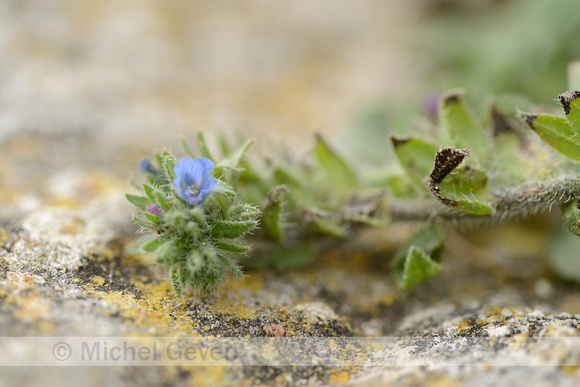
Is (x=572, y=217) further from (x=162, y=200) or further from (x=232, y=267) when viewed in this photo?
(x=162, y=200)

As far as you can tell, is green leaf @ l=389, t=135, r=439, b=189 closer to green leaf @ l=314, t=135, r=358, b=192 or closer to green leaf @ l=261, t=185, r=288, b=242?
green leaf @ l=314, t=135, r=358, b=192

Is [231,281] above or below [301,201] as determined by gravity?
below

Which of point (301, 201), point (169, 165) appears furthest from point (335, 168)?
point (169, 165)

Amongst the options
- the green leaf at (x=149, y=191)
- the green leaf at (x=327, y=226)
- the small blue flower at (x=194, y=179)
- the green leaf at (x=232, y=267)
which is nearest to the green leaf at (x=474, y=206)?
the green leaf at (x=327, y=226)

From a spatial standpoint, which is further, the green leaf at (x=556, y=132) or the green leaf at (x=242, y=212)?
the green leaf at (x=556, y=132)

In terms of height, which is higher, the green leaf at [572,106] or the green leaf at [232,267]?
the green leaf at [572,106]

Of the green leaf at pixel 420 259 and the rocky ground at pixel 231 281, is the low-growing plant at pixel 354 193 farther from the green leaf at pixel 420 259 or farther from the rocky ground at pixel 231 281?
the rocky ground at pixel 231 281

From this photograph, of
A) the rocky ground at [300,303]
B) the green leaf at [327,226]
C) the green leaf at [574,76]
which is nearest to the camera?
the rocky ground at [300,303]
